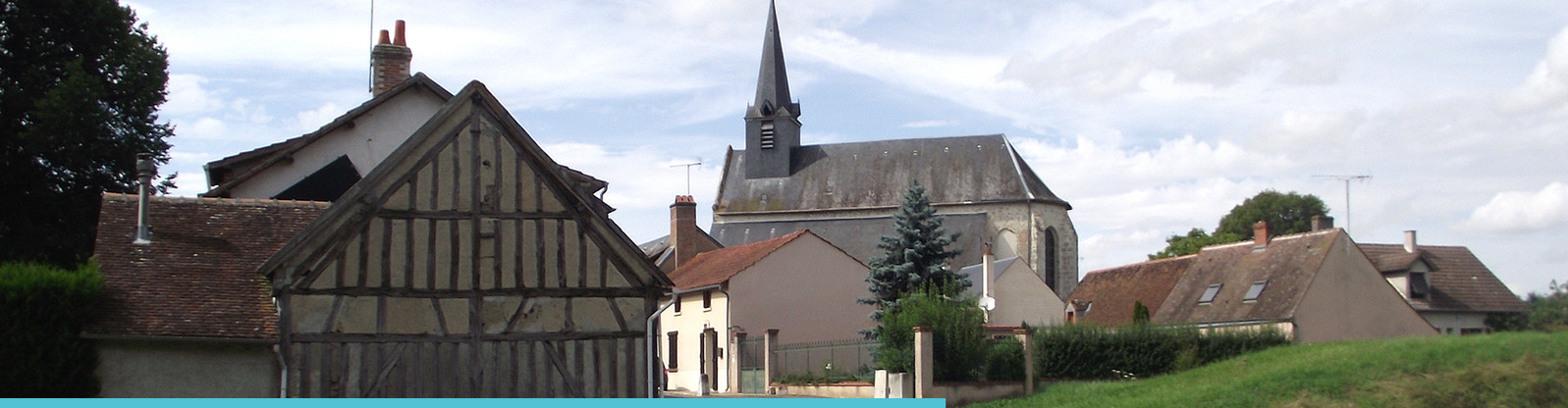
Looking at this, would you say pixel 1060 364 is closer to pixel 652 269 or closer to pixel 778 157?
pixel 652 269

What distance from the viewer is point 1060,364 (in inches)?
896

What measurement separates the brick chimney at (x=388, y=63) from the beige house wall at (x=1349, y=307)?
1906cm

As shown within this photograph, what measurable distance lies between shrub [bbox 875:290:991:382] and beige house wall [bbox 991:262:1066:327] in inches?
569

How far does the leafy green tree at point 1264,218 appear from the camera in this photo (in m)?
61.3

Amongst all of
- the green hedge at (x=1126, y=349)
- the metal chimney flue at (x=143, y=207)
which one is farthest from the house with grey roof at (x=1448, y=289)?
the metal chimney flue at (x=143, y=207)

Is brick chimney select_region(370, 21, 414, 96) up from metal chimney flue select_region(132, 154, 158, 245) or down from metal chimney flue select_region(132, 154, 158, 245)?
up

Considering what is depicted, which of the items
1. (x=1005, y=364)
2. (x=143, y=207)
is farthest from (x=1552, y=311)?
(x=143, y=207)

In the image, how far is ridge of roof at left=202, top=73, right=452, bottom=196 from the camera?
1656 centimetres

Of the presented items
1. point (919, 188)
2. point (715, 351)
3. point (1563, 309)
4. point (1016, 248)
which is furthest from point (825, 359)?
point (1016, 248)

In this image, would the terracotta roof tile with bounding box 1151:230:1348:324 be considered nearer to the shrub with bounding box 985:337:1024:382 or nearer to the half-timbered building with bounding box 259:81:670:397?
the shrub with bounding box 985:337:1024:382

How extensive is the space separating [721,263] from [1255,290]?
11.8 m

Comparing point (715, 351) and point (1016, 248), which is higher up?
point (1016, 248)

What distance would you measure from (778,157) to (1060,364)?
118 feet

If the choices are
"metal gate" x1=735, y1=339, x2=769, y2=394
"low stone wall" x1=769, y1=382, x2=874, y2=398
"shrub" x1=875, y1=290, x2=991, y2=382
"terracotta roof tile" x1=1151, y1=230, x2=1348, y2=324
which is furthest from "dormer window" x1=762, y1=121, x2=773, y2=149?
"shrub" x1=875, y1=290, x2=991, y2=382
